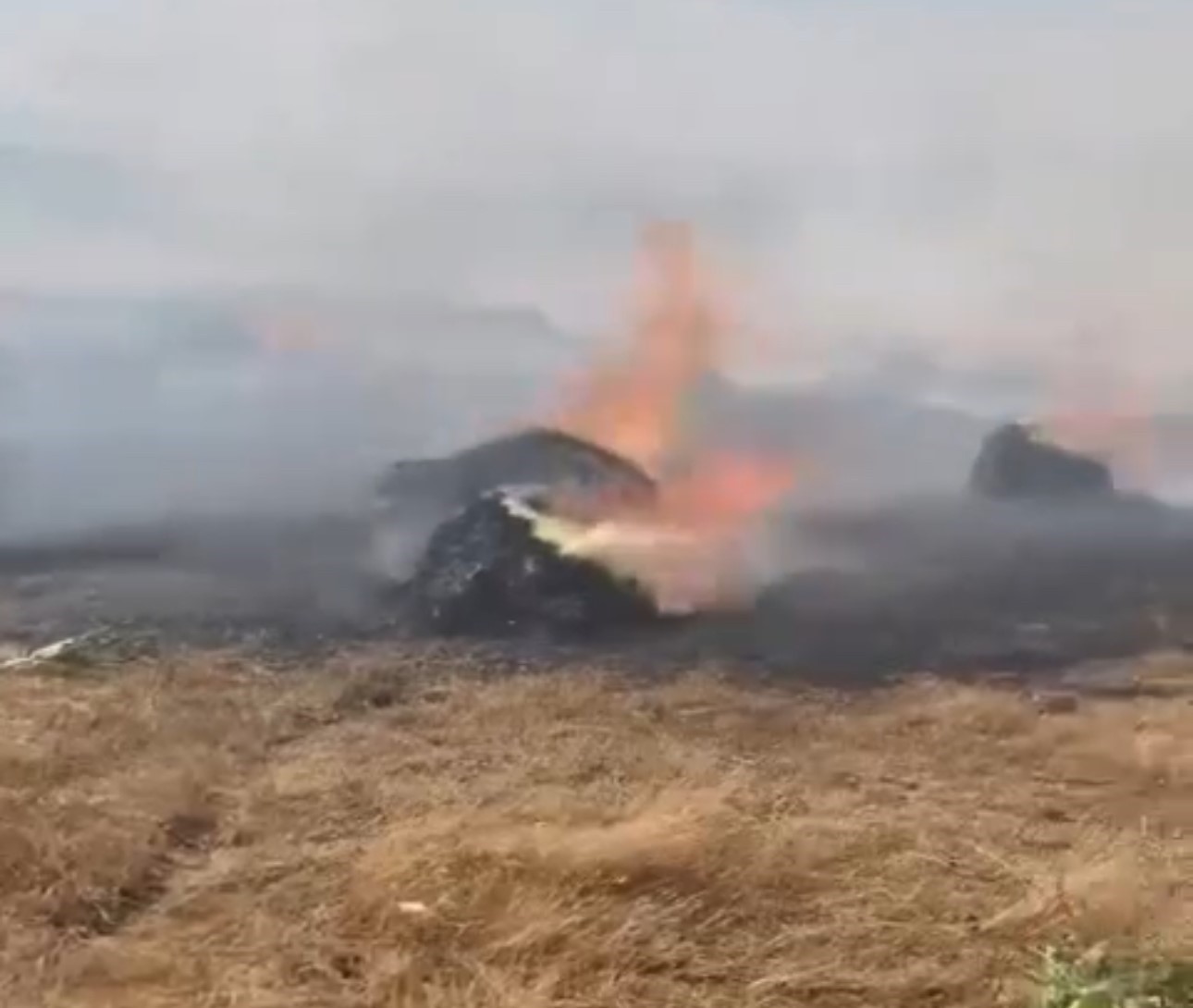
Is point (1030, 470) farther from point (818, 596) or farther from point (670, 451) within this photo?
point (670, 451)

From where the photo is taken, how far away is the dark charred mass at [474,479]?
664cm

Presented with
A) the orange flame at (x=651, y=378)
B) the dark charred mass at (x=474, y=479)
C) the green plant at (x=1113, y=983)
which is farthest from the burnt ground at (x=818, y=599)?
the green plant at (x=1113, y=983)

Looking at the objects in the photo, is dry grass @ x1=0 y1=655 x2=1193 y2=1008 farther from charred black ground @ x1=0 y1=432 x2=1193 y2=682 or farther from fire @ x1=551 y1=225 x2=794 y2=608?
fire @ x1=551 y1=225 x2=794 y2=608

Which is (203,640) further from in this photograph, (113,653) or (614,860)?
(614,860)

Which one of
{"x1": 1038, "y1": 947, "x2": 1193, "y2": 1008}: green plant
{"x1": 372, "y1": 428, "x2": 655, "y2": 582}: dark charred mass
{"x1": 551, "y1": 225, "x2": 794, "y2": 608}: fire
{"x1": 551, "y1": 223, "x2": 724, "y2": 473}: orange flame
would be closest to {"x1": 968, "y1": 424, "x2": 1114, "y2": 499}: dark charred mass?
{"x1": 551, "y1": 225, "x2": 794, "y2": 608}: fire

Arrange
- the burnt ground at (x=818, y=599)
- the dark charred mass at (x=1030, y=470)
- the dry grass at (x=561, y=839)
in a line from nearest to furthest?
the dry grass at (x=561, y=839) → the burnt ground at (x=818, y=599) → the dark charred mass at (x=1030, y=470)

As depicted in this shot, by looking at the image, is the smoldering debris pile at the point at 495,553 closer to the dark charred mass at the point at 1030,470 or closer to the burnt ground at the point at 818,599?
the burnt ground at the point at 818,599

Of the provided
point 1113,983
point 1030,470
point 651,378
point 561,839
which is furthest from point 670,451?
point 1113,983

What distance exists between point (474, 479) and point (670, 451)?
31.8 inches

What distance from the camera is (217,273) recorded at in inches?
268

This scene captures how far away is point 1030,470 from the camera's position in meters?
6.66

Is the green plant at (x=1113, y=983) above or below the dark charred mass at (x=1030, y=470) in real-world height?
below

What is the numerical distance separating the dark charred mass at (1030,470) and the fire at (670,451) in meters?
0.78

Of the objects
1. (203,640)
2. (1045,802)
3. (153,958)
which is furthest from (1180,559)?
(153,958)
